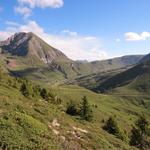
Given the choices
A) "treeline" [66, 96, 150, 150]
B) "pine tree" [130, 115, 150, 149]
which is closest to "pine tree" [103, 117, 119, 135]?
"treeline" [66, 96, 150, 150]

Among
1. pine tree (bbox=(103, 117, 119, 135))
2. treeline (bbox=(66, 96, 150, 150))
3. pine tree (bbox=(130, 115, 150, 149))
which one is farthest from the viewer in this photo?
pine tree (bbox=(130, 115, 150, 149))

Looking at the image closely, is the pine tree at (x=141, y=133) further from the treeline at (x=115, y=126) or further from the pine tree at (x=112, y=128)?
the pine tree at (x=112, y=128)

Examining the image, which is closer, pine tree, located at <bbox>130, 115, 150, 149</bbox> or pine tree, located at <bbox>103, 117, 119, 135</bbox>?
pine tree, located at <bbox>103, 117, 119, 135</bbox>

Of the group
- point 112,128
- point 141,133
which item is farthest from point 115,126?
point 141,133

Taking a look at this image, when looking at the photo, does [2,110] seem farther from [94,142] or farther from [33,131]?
[94,142]

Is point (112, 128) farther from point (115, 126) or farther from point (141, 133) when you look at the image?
point (141, 133)

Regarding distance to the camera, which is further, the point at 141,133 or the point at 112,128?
the point at 141,133

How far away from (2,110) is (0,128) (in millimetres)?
6101

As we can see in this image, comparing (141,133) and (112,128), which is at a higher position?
(112,128)

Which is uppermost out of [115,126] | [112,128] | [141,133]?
[115,126]

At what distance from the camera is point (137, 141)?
76.8 metres

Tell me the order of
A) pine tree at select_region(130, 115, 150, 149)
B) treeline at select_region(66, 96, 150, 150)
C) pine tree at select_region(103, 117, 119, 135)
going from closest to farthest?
pine tree at select_region(103, 117, 119, 135) < treeline at select_region(66, 96, 150, 150) < pine tree at select_region(130, 115, 150, 149)

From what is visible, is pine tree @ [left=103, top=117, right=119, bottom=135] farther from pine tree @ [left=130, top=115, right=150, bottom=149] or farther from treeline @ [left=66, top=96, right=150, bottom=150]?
pine tree @ [left=130, top=115, right=150, bottom=149]

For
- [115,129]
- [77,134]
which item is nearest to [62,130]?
[77,134]
